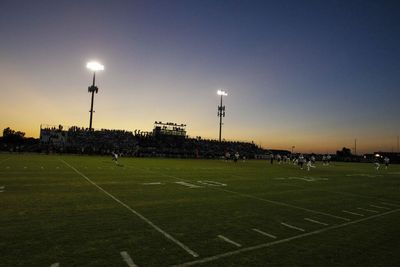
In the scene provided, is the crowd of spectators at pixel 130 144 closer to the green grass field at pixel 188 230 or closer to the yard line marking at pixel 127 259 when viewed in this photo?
the green grass field at pixel 188 230

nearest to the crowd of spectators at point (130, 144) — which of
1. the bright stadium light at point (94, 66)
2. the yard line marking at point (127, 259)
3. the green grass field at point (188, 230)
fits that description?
the bright stadium light at point (94, 66)

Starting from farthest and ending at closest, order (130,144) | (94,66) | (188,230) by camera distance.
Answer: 1. (130,144)
2. (94,66)
3. (188,230)

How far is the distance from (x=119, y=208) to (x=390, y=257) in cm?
667

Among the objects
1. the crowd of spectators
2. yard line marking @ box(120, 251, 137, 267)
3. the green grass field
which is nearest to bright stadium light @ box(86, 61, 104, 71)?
the crowd of spectators

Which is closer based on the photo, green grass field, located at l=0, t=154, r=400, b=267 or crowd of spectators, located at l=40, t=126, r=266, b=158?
green grass field, located at l=0, t=154, r=400, b=267

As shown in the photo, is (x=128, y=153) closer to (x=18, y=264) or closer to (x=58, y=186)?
(x=58, y=186)

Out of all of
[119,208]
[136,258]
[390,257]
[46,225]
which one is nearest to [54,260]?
[136,258]

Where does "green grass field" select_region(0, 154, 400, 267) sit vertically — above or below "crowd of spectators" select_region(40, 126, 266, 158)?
below

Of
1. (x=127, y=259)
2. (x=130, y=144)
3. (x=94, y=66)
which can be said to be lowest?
(x=127, y=259)

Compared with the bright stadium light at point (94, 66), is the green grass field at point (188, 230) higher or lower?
lower

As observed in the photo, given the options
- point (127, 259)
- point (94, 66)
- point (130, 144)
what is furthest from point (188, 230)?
point (130, 144)

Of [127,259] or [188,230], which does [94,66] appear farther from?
[127,259]

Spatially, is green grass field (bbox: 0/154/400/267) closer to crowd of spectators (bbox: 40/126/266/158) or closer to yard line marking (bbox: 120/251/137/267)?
yard line marking (bbox: 120/251/137/267)

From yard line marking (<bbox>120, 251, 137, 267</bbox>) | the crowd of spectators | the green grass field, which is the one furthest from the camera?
the crowd of spectators
